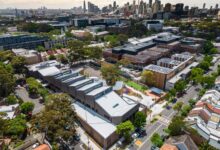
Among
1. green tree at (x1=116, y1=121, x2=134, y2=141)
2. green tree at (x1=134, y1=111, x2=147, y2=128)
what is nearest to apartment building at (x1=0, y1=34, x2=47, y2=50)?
green tree at (x1=134, y1=111, x2=147, y2=128)

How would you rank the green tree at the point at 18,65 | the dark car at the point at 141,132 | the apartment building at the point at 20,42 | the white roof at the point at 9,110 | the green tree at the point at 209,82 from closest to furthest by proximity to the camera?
the dark car at the point at 141,132 < the white roof at the point at 9,110 < the green tree at the point at 209,82 < the green tree at the point at 18,65 < the apartment building at the point at 20,42

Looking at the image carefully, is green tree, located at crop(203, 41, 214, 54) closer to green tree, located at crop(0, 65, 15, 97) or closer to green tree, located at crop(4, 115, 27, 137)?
green tree, located at crop(0, 65, 15, 97)

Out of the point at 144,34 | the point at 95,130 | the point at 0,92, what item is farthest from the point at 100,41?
the point at 95,130

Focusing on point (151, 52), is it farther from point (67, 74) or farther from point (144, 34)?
point (144, 34)

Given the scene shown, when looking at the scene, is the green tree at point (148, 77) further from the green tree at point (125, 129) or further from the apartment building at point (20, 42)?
the apartment building at point (20, 42)

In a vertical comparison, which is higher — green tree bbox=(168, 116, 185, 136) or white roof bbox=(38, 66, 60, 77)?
white roof bbox=(38, 66, 60, 77)

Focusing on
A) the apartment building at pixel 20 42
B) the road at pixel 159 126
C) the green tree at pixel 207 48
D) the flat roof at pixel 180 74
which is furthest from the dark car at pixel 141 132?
the apartment building at pixel 20 42
